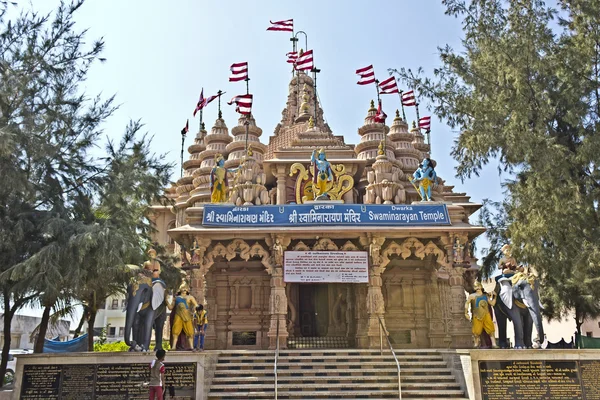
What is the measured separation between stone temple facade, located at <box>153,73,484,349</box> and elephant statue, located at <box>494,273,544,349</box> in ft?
11.6

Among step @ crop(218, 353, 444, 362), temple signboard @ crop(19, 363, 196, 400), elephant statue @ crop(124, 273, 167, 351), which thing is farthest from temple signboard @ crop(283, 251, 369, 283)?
temple signboard @ crop(19, 363, 196, 400)

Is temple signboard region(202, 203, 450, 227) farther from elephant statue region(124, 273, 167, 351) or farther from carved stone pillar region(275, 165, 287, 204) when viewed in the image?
carved stone pillar region(275, 165, 287, 204)

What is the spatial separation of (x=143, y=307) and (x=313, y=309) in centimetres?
945

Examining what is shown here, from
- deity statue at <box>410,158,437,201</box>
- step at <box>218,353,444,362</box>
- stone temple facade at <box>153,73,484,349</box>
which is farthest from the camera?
deity statue at <box>410,158,437,201</box>

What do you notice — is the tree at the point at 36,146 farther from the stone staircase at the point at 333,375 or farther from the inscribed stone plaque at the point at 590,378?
the inscribed stone plaque at the point at 590,378

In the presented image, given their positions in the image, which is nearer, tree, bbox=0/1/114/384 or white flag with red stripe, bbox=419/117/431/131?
tree, bbox=0/1/114/384

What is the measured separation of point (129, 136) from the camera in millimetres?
15930

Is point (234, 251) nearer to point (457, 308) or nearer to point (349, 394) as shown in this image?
point (349, 394)

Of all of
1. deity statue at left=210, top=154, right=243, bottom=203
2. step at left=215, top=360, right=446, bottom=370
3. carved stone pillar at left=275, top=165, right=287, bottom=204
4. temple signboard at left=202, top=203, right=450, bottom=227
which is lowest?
step at left=215, top=360, right=446, bottom=370

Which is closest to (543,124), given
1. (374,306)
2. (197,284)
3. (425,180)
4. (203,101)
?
(425,180)

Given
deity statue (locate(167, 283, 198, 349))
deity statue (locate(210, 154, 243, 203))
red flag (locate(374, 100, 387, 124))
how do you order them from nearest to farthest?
deity statue (locate(167, 283, 198, 349))
deity statue (locate(210, 154, 243, 203))
red flag (locate(374, 100, 387, 124))

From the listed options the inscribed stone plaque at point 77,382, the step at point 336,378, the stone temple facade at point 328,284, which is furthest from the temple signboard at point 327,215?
the inscribed stone plaque at point 77,382

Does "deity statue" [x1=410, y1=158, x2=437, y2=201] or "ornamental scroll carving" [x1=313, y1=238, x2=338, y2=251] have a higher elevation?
"deity statue" [x1=410, y1=158, x2=437, y2=201]

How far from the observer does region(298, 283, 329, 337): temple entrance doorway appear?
64.5 feet
